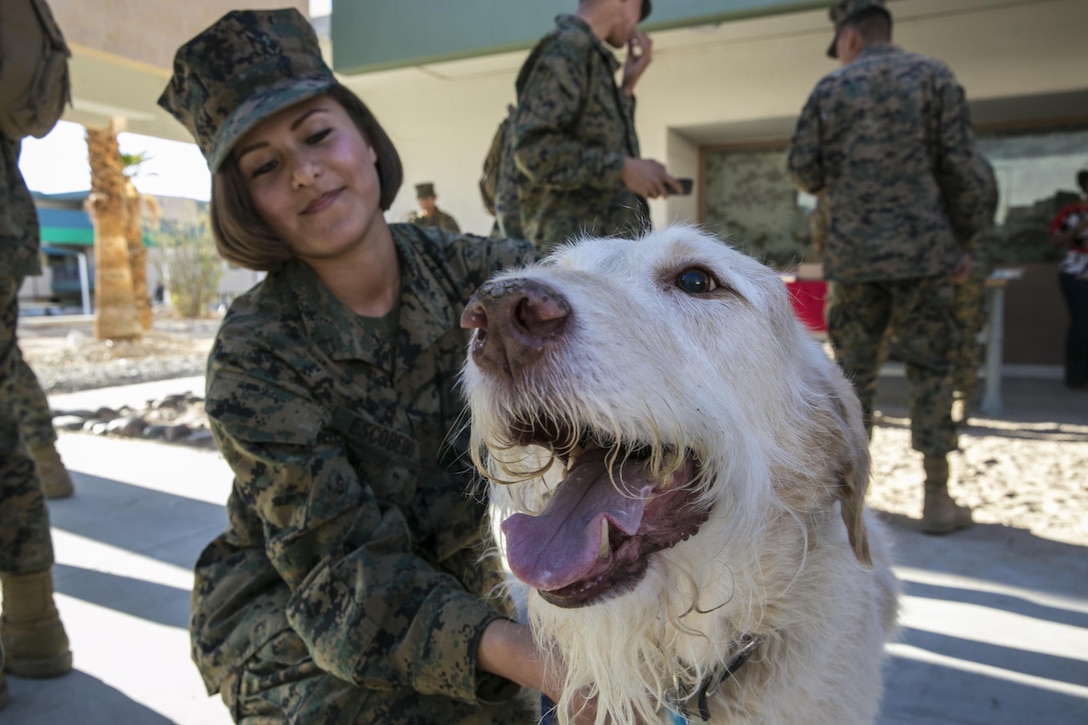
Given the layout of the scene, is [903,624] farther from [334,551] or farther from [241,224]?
[241,224]

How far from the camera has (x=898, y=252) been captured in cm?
386

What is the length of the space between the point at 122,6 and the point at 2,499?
6.85 metres

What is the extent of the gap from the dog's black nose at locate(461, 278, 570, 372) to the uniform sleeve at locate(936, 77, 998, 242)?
3.52 meters

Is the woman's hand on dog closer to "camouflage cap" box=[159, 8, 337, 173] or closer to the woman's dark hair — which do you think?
the woman's dark hair

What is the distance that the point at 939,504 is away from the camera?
3963mm

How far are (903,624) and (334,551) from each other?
238 cm

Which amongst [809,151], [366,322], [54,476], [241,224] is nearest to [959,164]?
[809,151]

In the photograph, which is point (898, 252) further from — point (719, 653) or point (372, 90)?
point (372, 90)

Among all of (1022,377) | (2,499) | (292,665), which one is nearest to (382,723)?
(292,665)

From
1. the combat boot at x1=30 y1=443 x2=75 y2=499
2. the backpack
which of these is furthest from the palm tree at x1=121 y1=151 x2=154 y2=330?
the backpack

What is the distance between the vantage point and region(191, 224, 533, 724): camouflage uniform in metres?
1.68

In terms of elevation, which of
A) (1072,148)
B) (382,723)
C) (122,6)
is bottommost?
(382,723)

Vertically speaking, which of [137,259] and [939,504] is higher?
[137,259]

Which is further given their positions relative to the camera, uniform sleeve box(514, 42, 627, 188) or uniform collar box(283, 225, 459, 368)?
uniform sleeve box(514, 42, 627, 188)
